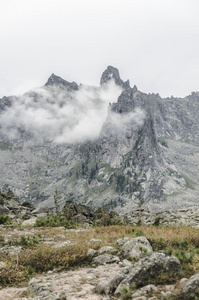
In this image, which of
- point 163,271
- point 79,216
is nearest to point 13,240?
point 163,271

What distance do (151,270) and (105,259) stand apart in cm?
598

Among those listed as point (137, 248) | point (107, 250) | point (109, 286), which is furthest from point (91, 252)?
point (109, 286)

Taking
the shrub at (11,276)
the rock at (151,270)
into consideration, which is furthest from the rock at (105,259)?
the rock at (151,270)

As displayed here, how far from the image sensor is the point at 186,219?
152 feet

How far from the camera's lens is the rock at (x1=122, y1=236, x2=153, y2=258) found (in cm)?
1579

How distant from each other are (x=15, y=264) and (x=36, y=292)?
491 centimetres

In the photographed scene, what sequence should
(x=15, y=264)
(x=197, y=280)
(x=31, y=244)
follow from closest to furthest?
(x=197, y=280) → (x=15, y=264) → (x=31, y=244)

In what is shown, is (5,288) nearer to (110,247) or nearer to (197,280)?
(110,247)

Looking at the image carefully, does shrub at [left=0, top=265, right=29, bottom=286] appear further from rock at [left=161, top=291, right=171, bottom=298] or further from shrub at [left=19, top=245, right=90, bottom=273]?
rock at [left=161, top=291, right=171, bottom=298]

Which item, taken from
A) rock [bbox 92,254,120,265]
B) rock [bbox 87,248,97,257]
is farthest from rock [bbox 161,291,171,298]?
rock [bbox 87,248,97,257]

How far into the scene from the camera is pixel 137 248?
16188 mm

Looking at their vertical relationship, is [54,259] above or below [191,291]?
below

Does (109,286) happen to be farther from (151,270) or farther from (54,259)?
(54,259)

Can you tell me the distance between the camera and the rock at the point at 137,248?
15.8 meters
